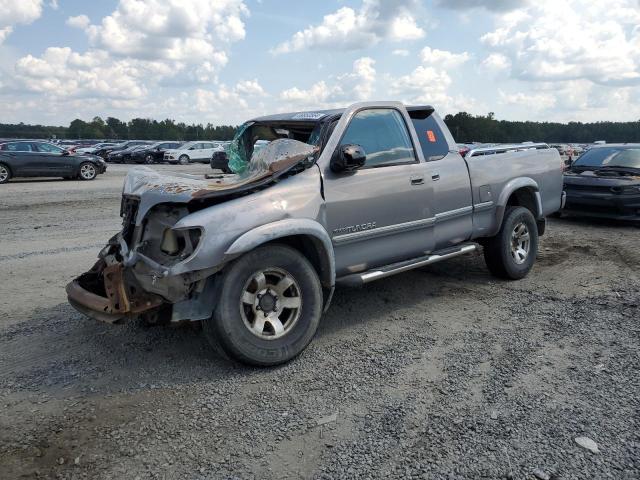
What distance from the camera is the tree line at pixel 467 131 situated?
5353 cm

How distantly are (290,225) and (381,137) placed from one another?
153 cm

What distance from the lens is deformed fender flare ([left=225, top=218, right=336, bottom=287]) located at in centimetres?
375

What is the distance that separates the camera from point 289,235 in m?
4.07

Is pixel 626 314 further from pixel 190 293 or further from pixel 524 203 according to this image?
pixel 190 293

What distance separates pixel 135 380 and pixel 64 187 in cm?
1544

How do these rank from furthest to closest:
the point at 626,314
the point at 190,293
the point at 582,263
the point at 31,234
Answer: the point at 31,234 → the point at 582,263 → the point at 626,314 → the point at 190,293

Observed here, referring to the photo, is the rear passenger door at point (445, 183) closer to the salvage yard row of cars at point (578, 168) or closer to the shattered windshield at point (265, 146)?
the salvage yard row of cars at point (578, 168)

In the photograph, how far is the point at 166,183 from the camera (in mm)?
4195

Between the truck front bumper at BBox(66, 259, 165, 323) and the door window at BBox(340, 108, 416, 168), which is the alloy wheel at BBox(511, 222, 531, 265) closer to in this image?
the door window at BBox(340, 108, 416, 168)

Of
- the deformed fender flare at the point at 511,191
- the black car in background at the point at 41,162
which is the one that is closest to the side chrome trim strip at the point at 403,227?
the deformed fender flare at the point at 511,191

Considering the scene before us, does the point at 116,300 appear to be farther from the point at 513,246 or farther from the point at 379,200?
the point at 513,246

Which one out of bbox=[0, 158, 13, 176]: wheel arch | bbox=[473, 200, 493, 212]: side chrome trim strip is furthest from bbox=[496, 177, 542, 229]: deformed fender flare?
bbox=[0, 158, 13, 176]: wheel arch

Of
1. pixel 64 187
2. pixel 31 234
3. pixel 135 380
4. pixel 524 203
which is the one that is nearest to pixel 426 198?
pixel 524 203

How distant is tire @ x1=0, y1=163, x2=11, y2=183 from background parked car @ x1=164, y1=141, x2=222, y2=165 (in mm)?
15628
